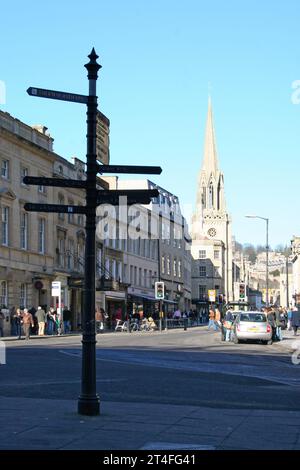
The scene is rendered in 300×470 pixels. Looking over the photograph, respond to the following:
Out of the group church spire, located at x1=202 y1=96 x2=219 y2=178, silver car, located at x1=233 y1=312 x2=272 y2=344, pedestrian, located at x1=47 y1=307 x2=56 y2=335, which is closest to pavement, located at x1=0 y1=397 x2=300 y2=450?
silver car, located at x1=233 y1=312 x2=272 y2=344

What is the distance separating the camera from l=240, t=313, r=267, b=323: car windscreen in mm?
35000

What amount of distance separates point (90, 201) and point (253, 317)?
2515 centimetres

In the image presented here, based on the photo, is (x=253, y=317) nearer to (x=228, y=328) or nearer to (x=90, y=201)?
(x=228, y=328)

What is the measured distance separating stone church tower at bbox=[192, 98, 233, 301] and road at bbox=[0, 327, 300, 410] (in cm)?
12566

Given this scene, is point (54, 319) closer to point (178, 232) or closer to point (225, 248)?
A: point (178, 232)

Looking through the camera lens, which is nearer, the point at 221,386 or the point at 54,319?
the point at 221,386

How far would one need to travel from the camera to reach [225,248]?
160 metres

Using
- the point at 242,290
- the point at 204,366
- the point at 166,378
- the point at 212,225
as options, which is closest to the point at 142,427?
the point at 166,378

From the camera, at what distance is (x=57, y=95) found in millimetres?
10758

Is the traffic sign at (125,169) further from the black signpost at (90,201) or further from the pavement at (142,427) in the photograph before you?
the pavement at (142,427)

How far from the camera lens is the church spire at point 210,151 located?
162 metres

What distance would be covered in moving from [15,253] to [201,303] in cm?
9531
